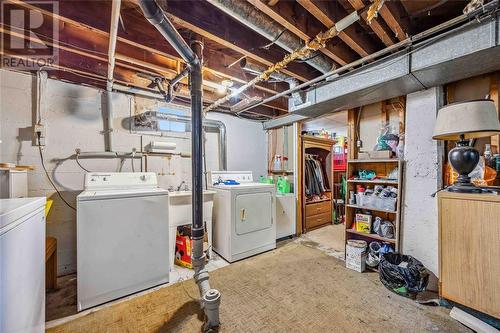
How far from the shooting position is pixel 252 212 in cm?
296

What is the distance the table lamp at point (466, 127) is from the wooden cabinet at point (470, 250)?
0.14 metres

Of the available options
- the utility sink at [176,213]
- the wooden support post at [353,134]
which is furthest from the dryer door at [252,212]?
the wooden support post at [353,134]

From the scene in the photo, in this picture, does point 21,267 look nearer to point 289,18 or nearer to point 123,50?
point 123,50

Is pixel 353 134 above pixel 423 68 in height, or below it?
below

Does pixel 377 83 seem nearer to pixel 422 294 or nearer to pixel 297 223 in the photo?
pixel 422 294

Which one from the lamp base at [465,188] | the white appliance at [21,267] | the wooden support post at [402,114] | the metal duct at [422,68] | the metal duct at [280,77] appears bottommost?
the white appliance at [21,267]

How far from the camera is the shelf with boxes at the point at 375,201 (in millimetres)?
2428

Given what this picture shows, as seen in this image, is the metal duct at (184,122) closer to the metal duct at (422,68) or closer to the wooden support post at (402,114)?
the metal duct at (422,68)

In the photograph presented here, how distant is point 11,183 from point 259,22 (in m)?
2.50

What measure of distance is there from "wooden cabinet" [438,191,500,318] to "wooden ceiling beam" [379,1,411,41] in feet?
4.56

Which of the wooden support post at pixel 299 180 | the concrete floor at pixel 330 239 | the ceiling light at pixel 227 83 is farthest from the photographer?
the wooden support post at pixel 299 180

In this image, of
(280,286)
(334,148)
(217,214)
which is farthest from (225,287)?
(334,148)

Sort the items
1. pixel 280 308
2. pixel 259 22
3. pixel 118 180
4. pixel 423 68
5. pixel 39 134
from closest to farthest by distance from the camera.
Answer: pixel 259 22, pixel 423 68, pixel 280 308, pixel 39 134, pixel 118 180

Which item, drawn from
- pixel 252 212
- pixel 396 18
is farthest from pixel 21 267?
pixel 396 18
